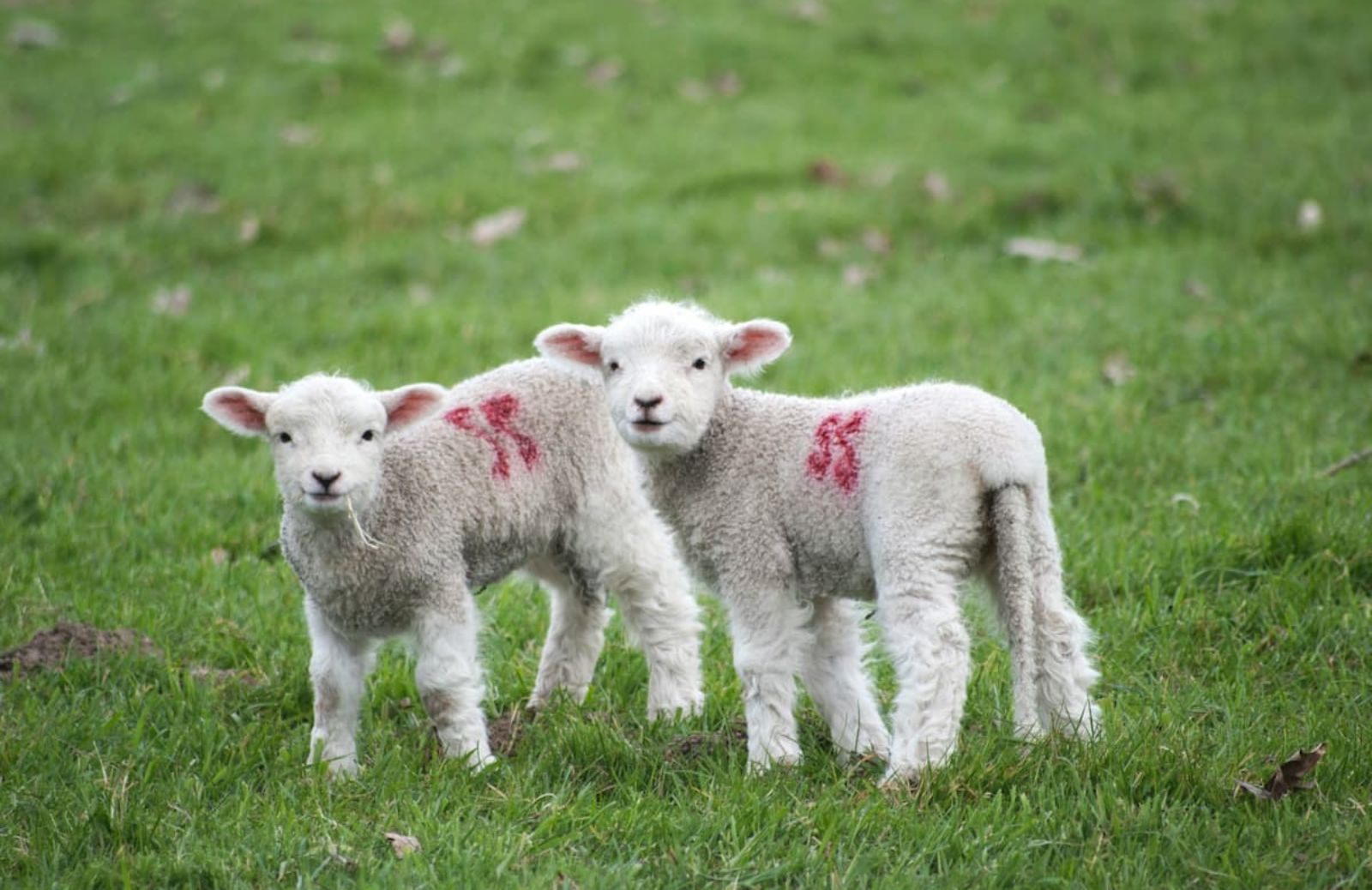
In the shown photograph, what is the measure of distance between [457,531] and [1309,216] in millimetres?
7640

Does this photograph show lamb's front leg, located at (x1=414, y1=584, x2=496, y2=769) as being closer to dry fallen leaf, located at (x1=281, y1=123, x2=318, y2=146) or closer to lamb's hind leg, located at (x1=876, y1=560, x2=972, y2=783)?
lamb's hind leg, located at (x1=876, y1=560, x2=972, y2=783)

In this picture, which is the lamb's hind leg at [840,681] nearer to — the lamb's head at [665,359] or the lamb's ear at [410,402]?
the lamb's head at [665,359]

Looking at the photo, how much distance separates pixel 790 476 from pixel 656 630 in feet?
3.55

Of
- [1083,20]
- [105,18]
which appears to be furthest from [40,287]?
[1083,20]

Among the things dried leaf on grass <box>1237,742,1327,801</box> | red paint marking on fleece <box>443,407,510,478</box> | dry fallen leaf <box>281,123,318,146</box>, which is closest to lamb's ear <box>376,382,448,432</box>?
red paint marking on fleece <box>443,407,510,478</box>

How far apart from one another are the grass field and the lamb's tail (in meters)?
0.13

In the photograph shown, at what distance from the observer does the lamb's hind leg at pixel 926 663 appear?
14.4ft

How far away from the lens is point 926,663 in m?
4.39

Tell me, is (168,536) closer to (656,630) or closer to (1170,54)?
(656,630)

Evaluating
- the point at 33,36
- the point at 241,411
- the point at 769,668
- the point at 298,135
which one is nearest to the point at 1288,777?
the point at 769,668

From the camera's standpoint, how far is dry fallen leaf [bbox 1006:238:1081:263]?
10.5m

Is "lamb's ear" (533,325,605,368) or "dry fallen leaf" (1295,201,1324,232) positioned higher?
"lamb's ear" (533,325,605,368)

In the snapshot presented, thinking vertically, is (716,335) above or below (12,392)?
above

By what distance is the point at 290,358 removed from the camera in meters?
9.12
